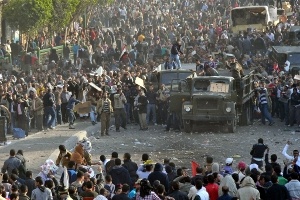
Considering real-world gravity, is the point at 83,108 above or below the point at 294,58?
below

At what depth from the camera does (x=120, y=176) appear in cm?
2188

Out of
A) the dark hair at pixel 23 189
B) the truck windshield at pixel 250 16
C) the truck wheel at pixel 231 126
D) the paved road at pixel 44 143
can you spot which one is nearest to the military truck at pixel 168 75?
the paved road at pixel 44 143

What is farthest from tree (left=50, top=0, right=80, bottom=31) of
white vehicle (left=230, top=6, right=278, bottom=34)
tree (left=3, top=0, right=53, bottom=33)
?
white vehicle (left=230, top=6, right=278, bottom=34)

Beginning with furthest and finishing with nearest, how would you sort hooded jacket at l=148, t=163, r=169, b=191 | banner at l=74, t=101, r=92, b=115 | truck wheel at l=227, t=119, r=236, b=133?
banner at l=74, t=101, r=92, b=115
truck wheel at l=227, t=119, r=236, b=133
hooded jacket at l=148, t=163, r=169, b=191

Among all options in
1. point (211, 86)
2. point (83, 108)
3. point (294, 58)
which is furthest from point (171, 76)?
point (294, 58)

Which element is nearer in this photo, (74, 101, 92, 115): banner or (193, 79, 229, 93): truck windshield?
(193, 79, 229, 93): truck windshield

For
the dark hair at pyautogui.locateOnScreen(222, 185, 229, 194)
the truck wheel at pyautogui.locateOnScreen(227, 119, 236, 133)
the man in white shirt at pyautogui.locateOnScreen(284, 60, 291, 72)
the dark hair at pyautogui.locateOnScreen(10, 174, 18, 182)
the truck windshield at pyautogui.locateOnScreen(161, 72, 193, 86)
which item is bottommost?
the dark hair at pyautogui.locateOnScreen(222, 185, 229, 194)

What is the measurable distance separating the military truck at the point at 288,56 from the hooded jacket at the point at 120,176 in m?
20.7

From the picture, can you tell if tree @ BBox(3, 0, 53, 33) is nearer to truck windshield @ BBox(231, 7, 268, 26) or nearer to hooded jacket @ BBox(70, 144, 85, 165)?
truck windshield @ BBox(231, 7, 268, 26)

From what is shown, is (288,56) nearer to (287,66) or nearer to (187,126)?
(287,66)

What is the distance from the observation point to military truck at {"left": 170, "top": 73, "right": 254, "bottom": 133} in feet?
113

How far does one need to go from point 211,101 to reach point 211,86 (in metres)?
0.74

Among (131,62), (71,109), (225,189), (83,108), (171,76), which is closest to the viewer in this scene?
(225,189)

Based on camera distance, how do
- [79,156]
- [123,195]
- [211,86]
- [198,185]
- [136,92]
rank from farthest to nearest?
[136,92]
[211,86]
[79,156]
[198,185]
[123,195]
